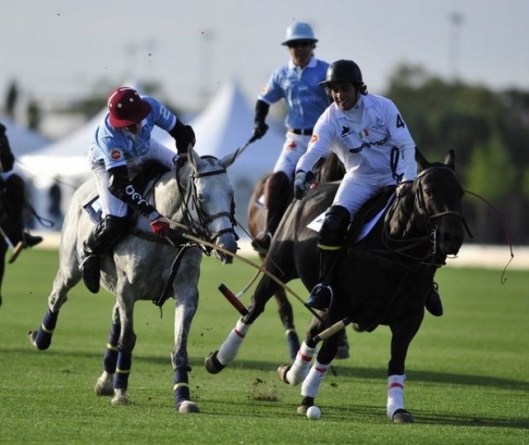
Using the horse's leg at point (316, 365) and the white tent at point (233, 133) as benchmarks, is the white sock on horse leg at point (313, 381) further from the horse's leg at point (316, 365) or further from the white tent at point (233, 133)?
the white tent at point (233, 133)

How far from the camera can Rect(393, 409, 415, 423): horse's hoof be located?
1106 centimetres

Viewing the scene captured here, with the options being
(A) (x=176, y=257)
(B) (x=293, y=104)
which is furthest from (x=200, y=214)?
(B) (x=293, y=104)

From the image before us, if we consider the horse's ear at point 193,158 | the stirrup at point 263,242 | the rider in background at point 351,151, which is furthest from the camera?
the stirrup at point 263,242

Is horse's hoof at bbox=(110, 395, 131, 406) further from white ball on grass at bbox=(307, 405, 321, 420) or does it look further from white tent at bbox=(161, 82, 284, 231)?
white tent at bbox=(161, 82, 284, 231)

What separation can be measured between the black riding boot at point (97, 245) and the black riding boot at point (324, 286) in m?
1.74

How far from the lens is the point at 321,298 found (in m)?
11.5

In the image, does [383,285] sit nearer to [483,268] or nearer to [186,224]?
[186,224]

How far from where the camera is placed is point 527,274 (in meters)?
40.4

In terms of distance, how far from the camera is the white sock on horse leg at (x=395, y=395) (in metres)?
11.2

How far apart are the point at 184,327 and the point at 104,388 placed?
4.25ft

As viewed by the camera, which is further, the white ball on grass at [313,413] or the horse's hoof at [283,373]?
the horse's hoof at [283,373]

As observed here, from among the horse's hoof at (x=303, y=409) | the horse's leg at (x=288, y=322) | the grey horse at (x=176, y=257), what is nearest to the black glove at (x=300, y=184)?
the grey horse at (x=176, y=257)

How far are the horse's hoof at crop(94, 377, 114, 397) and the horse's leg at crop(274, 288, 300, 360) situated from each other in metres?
3.42

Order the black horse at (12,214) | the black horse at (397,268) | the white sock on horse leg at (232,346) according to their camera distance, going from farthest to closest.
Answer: the black horse at (12,214)
the white sock on horse leg at (232,346)
the black horse at (397,268)
